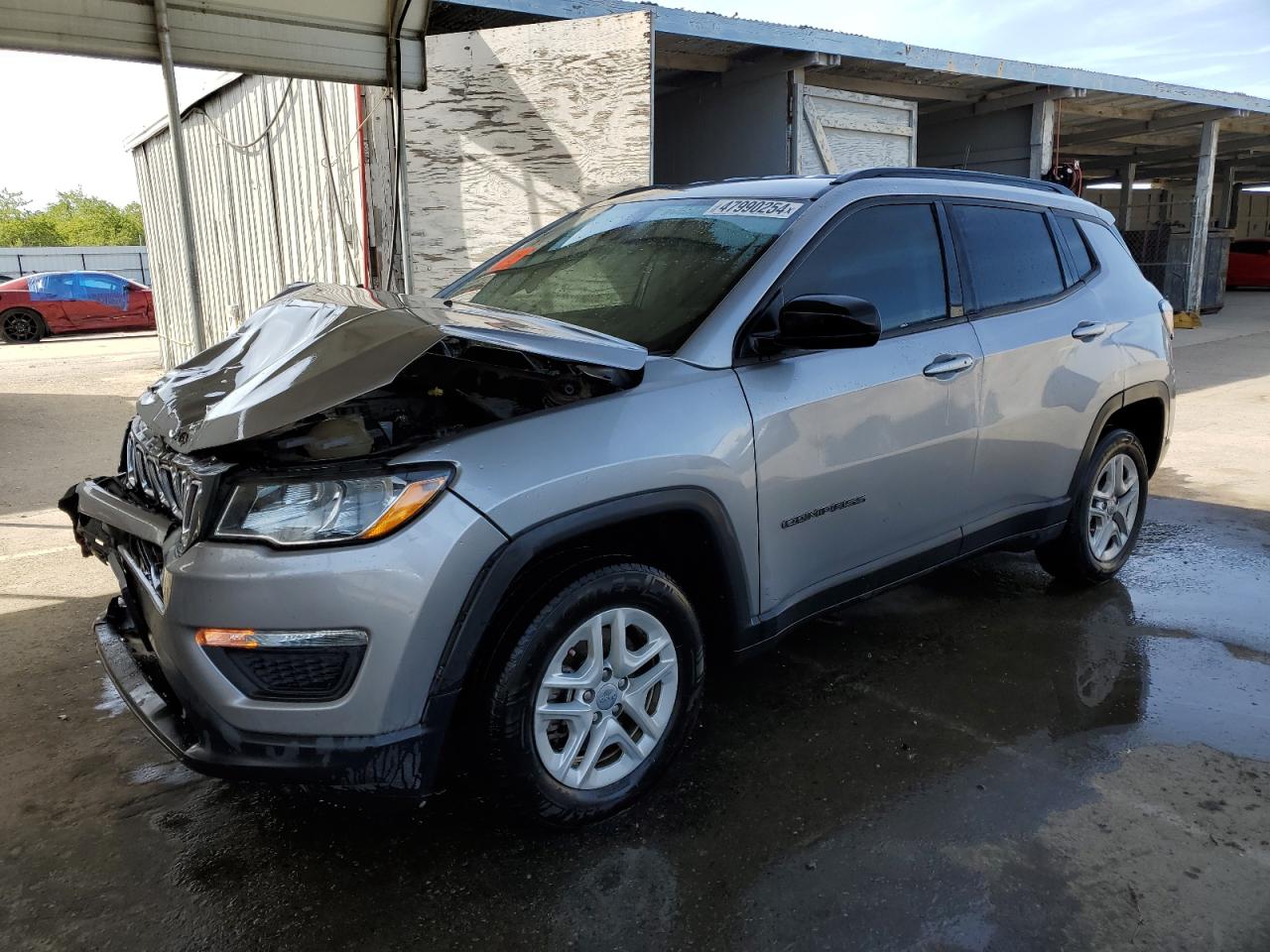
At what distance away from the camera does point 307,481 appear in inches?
87.7

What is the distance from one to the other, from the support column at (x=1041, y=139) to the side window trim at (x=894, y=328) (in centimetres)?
1046

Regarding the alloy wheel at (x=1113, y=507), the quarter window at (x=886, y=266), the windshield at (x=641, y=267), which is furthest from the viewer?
the alloy wheel at (x=1113, y=507)

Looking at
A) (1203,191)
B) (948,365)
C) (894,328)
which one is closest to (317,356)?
(894,328)

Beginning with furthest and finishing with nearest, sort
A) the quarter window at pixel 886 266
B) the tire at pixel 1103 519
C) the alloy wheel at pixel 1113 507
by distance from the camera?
1. the alloy wheel at pixel 1113 507
2. the tire at pixel 1103 519
3. the quarter window at pixel 886 266

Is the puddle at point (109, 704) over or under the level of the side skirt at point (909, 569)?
under

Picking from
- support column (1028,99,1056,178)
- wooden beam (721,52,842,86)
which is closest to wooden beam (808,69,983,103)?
support column (1028,99,1056,178)

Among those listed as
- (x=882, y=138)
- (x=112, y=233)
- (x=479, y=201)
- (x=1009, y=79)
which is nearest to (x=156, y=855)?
(x=479, y=201)

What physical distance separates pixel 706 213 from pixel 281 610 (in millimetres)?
2089

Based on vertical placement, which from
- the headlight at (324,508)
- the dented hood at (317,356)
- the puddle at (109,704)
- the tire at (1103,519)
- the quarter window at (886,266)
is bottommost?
the puddle at (109,704)

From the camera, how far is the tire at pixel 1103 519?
4262mm

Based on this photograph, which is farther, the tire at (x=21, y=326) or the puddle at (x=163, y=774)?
the tire at (x=21, y=326)

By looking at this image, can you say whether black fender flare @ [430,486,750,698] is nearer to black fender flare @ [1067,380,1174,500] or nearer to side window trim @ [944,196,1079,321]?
side window trim @ [944,196,1079,321]

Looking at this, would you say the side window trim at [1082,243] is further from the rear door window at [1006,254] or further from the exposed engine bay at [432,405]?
the exposed engine bay at [432,405]

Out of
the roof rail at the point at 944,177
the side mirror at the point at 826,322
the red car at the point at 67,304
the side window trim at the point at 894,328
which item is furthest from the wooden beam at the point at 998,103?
the red car at the point at 67,304
